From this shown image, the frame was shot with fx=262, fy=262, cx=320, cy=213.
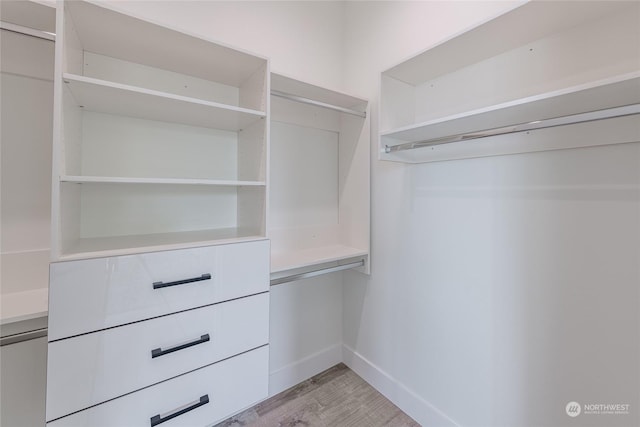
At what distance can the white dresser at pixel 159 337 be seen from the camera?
828mm

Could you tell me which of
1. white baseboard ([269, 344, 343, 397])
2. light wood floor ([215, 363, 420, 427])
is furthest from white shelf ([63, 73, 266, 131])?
light wood floor ([215, 363, 420, 427])

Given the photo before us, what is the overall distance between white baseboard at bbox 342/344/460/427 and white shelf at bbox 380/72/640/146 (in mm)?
1466

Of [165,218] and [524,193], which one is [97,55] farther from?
[524,193]

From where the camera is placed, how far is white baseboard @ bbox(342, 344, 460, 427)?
1420 mm

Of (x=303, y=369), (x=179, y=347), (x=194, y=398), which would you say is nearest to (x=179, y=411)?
(x=194, y=398)

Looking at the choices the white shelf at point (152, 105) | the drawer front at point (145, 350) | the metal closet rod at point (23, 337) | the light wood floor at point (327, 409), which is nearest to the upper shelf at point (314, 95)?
the white shelf at point (152, 105)

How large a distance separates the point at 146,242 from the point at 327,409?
1410 millimetres

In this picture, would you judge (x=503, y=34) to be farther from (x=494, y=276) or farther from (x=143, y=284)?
(x=143, y=284)

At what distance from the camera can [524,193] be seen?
1.08m

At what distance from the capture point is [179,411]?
100 centimetres

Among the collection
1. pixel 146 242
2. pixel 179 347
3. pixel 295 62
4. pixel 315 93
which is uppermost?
pixel 295 62

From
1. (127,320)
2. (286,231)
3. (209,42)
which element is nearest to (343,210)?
(286,231)

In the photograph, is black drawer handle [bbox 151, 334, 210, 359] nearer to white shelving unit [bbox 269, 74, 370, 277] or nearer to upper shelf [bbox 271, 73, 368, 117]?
white shelving unit [bbox 269, 74, 370, 277]

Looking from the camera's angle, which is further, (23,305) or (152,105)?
(152,105)
